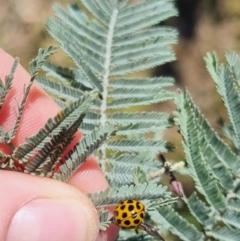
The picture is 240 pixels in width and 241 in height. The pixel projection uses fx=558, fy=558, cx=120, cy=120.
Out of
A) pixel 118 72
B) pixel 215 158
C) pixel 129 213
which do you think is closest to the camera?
pixel 129 213

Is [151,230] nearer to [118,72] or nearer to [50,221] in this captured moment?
[50,221]

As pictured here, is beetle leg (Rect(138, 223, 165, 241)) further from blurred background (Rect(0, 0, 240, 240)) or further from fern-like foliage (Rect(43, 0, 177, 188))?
blurred background (Rect(0, 0, 240, 240))

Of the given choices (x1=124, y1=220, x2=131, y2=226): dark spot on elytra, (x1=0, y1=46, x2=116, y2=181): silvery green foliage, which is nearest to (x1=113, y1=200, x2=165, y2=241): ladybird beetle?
(x1=124, y1=220, x2=131, y2=226): dark spot on elytra

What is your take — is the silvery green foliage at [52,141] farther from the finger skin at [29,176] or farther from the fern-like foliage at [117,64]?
the fern-like foliage at [117,64]

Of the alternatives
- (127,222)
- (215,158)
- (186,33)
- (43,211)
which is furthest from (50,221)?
(186,33)

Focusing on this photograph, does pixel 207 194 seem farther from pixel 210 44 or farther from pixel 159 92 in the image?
pixel 210 44
